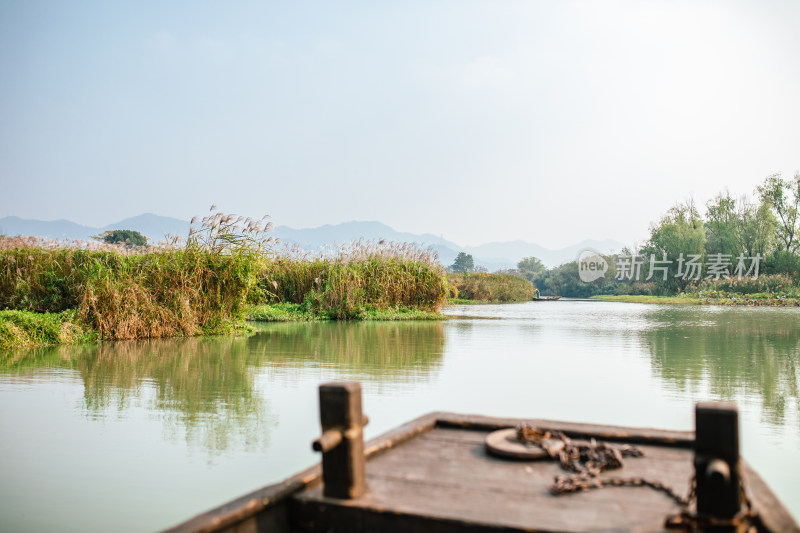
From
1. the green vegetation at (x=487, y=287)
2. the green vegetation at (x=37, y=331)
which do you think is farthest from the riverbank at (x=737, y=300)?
the green vegetation at (x=37, y=331)

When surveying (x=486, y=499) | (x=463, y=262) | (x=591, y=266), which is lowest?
(x=486, y=499)

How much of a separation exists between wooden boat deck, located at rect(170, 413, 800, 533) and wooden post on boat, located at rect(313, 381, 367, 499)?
3cm

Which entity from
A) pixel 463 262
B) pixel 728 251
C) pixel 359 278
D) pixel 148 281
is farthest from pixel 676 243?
pixel 463 262

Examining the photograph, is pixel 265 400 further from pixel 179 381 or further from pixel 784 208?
pixel 784 208

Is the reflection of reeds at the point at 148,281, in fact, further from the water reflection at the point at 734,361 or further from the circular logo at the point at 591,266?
the circular logo at the point at 591,266

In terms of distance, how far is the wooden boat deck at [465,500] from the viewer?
62.8 inches

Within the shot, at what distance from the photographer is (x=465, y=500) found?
1.77 metres

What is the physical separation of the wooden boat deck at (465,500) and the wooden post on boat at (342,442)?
3cm

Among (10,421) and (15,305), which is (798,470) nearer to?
(10,421)

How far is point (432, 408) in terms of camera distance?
155 inches

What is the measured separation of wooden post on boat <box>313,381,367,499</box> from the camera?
1772 millimetres

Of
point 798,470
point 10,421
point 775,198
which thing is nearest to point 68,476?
point 10,421

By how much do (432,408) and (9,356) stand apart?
5.22m

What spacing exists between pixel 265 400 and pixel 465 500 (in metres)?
2.75
